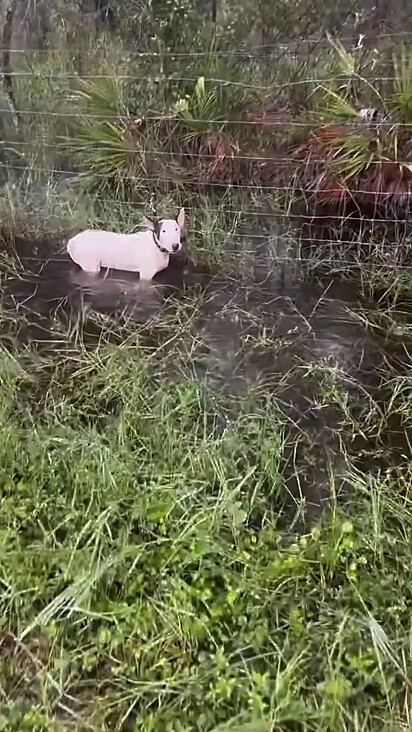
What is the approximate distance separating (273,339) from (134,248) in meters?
0.31

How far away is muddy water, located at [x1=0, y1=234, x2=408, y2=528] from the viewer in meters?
1.07

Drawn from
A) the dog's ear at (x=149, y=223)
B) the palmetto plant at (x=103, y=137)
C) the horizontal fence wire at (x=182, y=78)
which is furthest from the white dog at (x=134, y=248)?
the horizontal fence wire at (x=182, y=78)

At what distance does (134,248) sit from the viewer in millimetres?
1303

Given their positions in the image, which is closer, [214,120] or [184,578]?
[184,578]

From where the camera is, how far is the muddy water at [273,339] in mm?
1072

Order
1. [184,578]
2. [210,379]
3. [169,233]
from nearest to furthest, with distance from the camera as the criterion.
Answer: [184,578]
[210,379]
[169,233]

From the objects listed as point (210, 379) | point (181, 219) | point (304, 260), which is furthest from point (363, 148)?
point (210, 379)

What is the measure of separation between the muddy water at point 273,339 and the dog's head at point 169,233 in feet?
0.11

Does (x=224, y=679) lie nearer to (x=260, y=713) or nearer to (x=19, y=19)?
(x=260, y=713)

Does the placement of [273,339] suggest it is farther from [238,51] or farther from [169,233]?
[238,51]

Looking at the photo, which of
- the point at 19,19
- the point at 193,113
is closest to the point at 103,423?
the point at 193,113

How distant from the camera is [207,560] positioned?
2.98 ft

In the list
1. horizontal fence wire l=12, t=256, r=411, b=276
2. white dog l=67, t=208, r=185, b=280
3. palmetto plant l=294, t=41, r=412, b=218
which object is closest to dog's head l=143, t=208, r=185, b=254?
white dog l=67, t=208, r=185, b=280

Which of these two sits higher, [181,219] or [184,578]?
[181,219]
